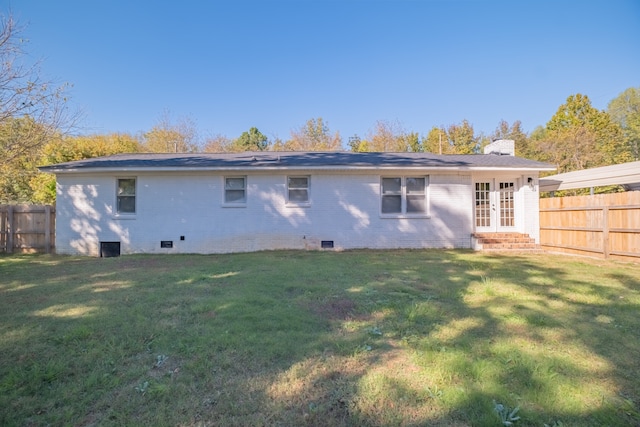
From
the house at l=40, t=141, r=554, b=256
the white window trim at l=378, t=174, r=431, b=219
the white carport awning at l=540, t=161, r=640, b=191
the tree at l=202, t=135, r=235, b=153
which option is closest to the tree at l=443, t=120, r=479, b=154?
the white carport awning at l=540, t=161, r=640, b=191

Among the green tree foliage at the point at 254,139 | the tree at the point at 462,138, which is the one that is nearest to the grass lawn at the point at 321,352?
the tree at the point at 462,138

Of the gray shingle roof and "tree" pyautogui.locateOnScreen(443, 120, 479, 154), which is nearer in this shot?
the gray shingle roof

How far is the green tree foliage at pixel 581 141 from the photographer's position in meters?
24.5

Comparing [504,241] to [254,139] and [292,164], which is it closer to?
[292,164]

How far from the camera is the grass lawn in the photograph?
7.31 ft

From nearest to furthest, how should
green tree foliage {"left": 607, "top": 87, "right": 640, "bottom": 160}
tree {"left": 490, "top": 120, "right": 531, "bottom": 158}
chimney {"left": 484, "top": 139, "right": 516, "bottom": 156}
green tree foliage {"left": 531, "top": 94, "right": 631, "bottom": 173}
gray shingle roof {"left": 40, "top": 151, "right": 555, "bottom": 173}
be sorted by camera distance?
gray shingle roof {"left": 40, "top": 151, "right": 555, "bottom": 173}, chimney {"left": 484, "top": 139, "right": 516, "bottom": 156}, green tree foliage {"left": 531, "top": 94, "right": 631, "bottom": 173}, green tree foliage {"left": 607, "top": 87, "right": 640, "bottom": 160}, tree {"left": 490, "top": 120, "right": 531, "bottom": 158}

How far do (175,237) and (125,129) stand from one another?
23313mm

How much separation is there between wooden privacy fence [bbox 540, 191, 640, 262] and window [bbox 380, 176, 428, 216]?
429 centimetres

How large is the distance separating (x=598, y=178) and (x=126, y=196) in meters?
17.3

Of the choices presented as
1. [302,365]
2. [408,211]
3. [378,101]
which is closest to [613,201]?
[408,211]

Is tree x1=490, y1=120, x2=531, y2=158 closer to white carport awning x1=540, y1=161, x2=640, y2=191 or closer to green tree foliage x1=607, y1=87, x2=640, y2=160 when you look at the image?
green tree foliage x1=607, y1=87, x2=640, y2=160

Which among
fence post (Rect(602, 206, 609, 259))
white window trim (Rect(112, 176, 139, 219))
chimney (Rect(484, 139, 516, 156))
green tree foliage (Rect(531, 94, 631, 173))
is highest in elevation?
green tree foliage (Rect(531, 94, 631, 173))

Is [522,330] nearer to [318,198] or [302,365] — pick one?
[302,365]

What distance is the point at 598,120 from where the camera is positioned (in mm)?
26406
